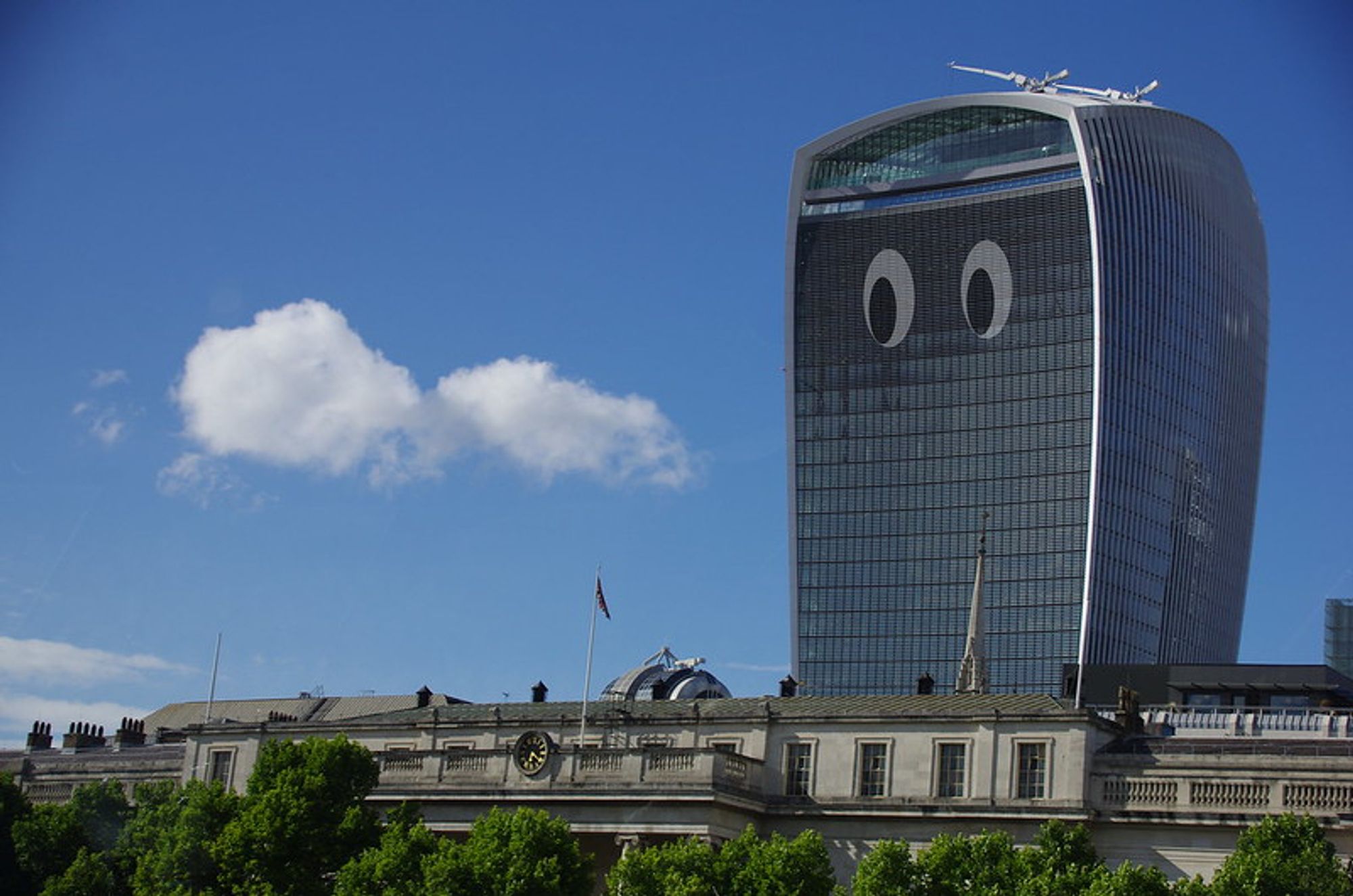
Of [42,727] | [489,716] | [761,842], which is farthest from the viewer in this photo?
[42,727]

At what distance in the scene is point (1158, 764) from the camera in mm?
93312

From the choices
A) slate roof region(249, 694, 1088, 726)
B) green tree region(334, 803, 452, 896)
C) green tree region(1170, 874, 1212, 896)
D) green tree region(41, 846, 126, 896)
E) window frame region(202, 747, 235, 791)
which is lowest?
green tree region(41, 846, 126, 896)

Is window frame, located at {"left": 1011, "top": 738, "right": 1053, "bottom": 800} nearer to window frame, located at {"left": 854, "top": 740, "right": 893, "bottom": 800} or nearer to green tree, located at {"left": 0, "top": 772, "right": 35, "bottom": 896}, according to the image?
window frame, located at {"left": 854, "top": 740, "right": 893, "bottom": 800}

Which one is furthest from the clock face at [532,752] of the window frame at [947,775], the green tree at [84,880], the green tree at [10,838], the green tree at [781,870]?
the green tree at [10,838]

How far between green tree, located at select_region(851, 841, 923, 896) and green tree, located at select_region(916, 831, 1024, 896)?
19.4 inches

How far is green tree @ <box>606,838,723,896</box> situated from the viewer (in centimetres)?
8694

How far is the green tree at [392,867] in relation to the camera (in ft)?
306

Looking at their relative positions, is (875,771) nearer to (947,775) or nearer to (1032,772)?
(947,775)

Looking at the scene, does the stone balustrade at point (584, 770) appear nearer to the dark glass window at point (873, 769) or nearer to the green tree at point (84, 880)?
the dark glass window at point (873, 769)

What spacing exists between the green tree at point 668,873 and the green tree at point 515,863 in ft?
10.2

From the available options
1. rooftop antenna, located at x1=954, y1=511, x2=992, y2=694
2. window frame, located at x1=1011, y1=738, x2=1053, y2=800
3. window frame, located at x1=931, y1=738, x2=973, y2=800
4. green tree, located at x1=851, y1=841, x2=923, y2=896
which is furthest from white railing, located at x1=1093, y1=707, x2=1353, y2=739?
green tree, located at x1=851, y1=841, x2=923, y2=896

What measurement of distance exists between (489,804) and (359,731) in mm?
15934

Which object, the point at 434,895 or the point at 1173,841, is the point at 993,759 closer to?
the point at 1173,841

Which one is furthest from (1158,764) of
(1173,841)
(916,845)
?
(916,845)
